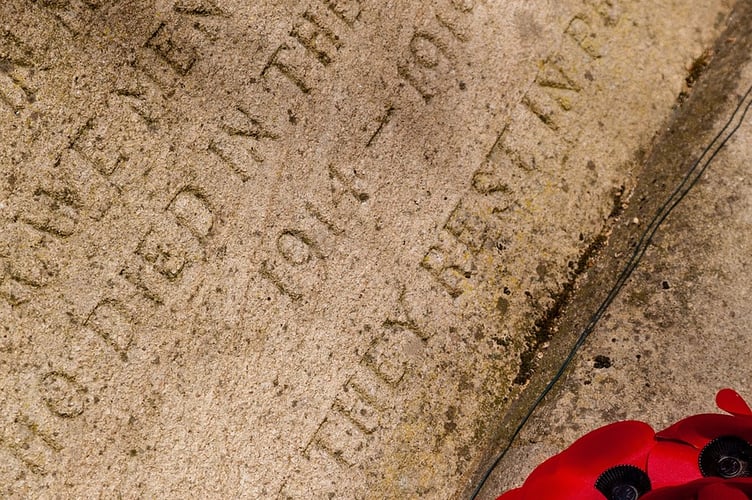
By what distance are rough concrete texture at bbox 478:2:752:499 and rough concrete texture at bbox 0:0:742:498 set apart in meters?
0.06

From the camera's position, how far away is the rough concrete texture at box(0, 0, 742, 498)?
164 centimetres

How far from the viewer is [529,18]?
196 centimetres

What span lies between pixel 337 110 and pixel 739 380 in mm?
1275

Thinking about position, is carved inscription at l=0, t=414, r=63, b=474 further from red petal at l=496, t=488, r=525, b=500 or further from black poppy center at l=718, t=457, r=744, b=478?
black poppy center at l=718, t=457, r=744, b=478

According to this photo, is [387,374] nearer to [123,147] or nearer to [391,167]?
[391,167]

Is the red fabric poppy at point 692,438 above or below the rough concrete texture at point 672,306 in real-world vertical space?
below

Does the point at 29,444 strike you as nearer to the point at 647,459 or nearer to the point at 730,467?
the point at 647,459

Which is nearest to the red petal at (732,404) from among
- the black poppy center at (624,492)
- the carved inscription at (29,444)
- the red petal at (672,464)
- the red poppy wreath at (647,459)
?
the red poppy wreath at (647,459)

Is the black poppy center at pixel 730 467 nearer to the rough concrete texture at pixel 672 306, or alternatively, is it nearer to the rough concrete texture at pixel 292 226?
the rough concrete texture at pixel 672 306

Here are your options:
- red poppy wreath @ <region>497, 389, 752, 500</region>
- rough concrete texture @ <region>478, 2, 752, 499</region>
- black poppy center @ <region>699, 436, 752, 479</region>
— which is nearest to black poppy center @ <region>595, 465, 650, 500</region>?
red poppy wreath @ <region>497, 389, 752, 500</region>

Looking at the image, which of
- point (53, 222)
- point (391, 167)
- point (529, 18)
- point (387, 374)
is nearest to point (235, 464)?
point (387, 374)

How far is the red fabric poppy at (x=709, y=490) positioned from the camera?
105 cm

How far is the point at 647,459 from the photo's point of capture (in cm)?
132

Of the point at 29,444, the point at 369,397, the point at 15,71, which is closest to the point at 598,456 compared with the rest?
the point at 369,397
